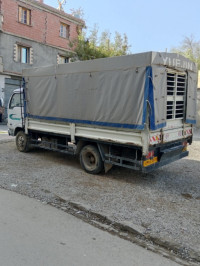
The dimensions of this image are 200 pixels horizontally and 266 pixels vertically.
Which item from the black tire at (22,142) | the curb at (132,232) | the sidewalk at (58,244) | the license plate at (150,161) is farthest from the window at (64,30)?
the sidewalk at (58,244)

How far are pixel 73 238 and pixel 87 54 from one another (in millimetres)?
15258

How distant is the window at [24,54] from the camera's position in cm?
2175

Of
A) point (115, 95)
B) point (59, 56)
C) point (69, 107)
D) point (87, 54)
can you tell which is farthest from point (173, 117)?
point (59, 56)

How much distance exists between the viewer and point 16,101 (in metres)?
9.44

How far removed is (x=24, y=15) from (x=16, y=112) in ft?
52.0

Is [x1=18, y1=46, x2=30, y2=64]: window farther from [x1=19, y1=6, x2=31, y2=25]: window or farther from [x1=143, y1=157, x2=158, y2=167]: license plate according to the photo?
[x1=143, y1=157, x2=158, y2=167]: license plate

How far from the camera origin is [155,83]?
18.1 feet

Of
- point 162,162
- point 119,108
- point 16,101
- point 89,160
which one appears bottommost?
point 89,160

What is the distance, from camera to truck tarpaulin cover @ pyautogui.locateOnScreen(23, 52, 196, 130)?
18.3 feet

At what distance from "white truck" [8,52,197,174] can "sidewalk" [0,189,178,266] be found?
7.80ft

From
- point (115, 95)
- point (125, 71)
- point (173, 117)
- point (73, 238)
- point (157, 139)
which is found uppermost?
point (125, 71)

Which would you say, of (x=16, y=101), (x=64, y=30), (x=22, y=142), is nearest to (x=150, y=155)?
(x=22, y=142)

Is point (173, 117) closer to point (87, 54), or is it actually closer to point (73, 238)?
point (73, 238)

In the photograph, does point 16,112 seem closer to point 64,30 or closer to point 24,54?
point 24,54
